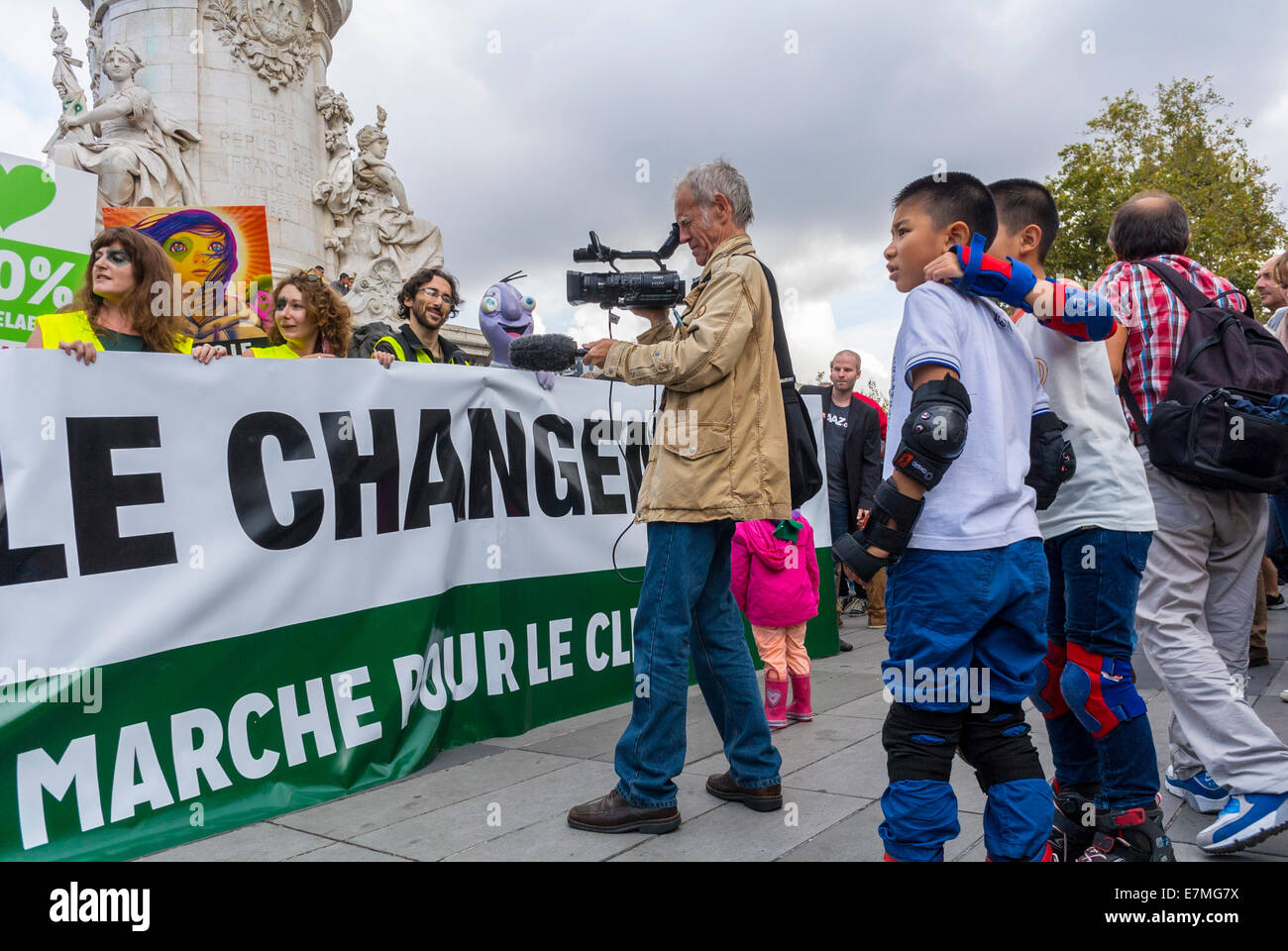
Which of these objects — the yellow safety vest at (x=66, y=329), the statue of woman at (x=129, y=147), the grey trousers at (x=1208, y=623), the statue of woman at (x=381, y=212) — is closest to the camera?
the grey trousers at (x=1208, y=623)

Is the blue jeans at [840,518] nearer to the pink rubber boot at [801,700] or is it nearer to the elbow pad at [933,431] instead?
the pink rubber boot at [801,700]

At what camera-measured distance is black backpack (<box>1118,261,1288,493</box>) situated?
2.85 metres

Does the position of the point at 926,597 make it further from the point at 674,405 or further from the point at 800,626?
the point at 800,626

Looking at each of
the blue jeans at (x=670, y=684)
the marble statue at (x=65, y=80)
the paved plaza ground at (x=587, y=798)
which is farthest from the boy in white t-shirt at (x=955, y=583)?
the marble statue at (x=65, y=80)

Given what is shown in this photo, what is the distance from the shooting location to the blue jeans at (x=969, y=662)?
2160 mm

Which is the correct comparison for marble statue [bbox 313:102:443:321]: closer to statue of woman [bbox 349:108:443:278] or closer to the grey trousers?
statue of woman [bbox 349:108:443:278]

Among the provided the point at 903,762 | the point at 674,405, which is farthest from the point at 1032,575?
the point at 674,405

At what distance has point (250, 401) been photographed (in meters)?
3.60

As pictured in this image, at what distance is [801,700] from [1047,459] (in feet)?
8.12

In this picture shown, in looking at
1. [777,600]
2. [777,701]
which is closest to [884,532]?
[777,600]

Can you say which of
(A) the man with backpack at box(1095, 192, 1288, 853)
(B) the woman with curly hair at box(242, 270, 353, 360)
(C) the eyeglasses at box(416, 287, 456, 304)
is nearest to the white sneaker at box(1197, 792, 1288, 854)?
(A) the man with backpack at box(1095, 192, 1288, 853)

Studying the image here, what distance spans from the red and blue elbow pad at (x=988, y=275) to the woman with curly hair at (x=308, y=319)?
325cm

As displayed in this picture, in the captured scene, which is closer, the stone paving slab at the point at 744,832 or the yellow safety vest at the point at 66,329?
the stone paving slab at the point at 744,832

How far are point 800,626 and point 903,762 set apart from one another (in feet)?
8.34
